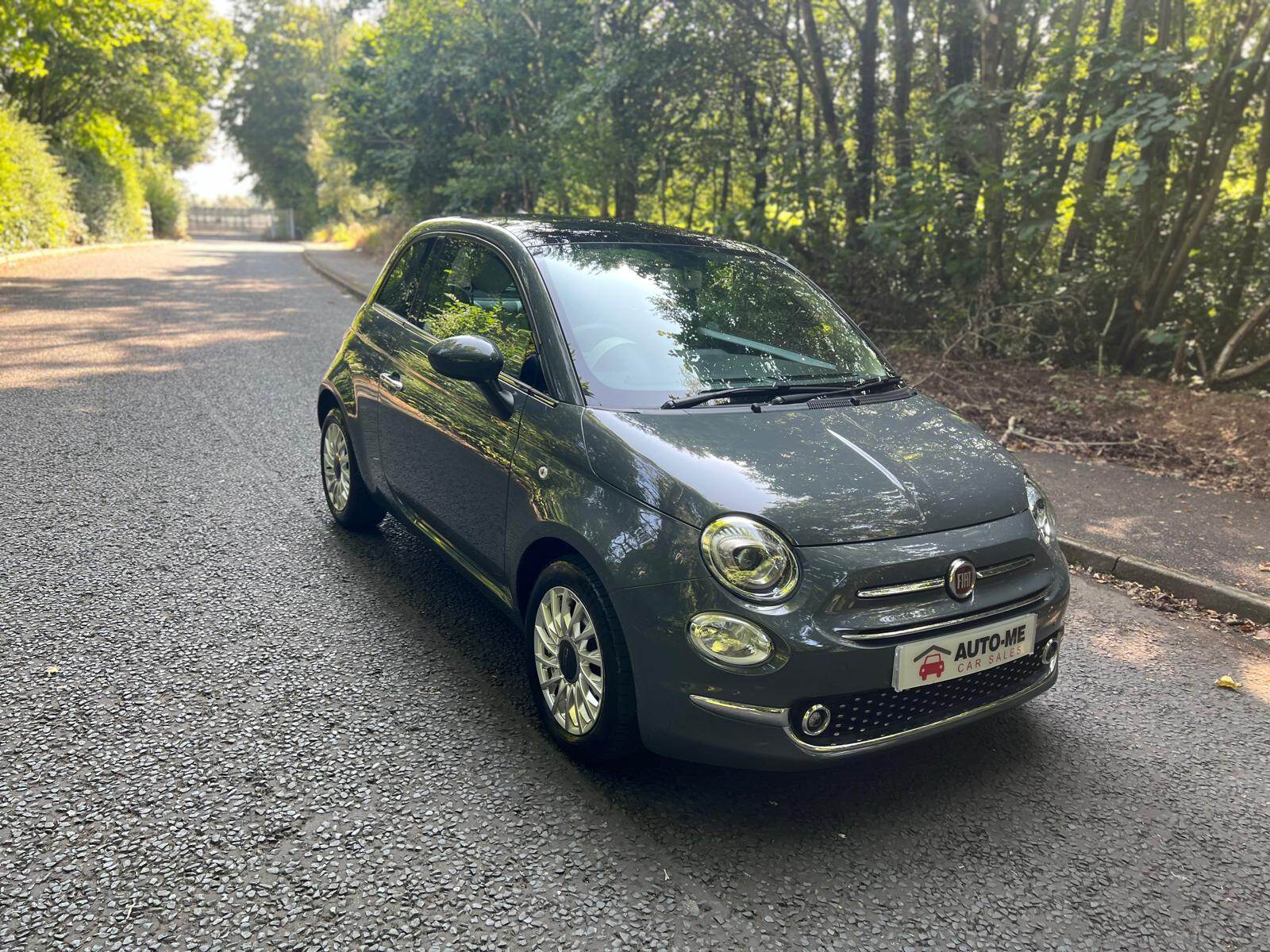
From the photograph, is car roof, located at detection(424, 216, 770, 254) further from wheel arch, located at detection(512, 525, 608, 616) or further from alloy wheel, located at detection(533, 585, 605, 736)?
alloy wheel, located at detection(533, 585, 605, 736)

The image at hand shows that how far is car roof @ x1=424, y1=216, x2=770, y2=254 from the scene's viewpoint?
4.10 metres

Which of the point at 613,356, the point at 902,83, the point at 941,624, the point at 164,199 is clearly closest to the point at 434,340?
the point at 613,356

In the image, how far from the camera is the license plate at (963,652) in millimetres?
2766

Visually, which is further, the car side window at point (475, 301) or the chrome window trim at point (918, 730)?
the car side window at point (475, 301)

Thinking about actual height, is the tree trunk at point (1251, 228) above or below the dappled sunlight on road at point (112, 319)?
above

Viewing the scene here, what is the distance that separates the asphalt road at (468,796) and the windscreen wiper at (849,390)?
1.27m

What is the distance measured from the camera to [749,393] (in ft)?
11.6

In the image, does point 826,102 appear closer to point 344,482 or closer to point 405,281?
point 405,281

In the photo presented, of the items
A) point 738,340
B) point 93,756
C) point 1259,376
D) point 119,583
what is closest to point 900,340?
point 1259,376

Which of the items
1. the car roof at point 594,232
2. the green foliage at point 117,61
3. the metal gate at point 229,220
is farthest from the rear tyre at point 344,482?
the metal gate at point 229,220

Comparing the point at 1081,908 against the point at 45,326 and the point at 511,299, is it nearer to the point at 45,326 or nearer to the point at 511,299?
the point at 511,299

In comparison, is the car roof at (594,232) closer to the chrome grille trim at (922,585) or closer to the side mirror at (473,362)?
the side mirror at (473,362)

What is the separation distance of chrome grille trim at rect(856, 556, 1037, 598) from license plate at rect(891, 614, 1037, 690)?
0.14 meters

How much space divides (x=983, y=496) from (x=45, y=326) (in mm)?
12121
